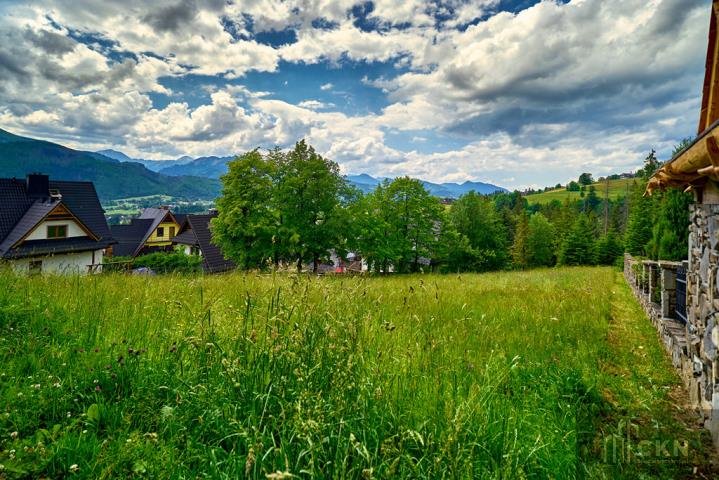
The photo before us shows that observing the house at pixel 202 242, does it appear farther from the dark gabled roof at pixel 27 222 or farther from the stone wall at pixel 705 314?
the stone wall at pixel 705 314

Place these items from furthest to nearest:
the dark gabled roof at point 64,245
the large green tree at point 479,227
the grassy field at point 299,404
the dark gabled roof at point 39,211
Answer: the large green tree at point 479,227 < the dark gabled roof at point 39,211 < the dark gabled roof at point 64,245 < the grassy field at point 299,404

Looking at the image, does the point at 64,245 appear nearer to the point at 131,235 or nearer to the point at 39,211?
the point at 39,211

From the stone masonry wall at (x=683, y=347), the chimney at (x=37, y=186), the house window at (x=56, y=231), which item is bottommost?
the stone masonry wall at (x=683, y=347)

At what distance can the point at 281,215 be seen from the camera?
27.9m

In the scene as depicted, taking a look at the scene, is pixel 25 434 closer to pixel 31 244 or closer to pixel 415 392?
pixel 415 392

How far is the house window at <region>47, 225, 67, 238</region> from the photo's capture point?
28136 millimetres

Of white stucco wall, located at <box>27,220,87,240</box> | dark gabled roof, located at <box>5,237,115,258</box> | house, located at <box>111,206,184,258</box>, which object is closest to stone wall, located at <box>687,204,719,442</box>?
dark gabled roof, located at <box>5,237,115,258</box>

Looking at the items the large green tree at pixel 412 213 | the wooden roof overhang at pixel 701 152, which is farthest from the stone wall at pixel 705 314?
the large green tree at pixel 412 213

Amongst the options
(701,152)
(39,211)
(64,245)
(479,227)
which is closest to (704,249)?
(701,152)

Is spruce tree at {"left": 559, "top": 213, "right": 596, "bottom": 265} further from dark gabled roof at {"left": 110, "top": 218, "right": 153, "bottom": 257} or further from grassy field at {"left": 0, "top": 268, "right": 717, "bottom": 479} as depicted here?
dark gabled roof at {"left": 110, "top": 218, "right": 153, "bottom": 257}

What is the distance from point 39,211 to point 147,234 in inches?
1198

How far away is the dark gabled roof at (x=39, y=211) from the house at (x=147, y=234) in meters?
22.6

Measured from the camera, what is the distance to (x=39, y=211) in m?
28.0

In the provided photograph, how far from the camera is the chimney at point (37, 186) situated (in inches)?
1174
